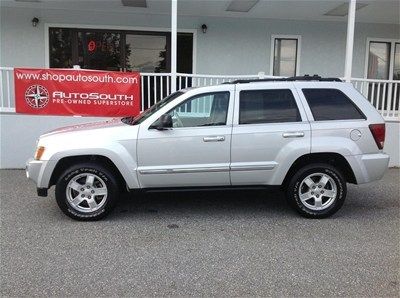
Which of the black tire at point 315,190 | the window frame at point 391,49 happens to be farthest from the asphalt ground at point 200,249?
the window frame at point 391,49

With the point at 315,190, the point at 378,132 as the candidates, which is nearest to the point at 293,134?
the point at 315,190

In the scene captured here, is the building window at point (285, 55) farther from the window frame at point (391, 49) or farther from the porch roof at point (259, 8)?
the window frame at point (391, 49)

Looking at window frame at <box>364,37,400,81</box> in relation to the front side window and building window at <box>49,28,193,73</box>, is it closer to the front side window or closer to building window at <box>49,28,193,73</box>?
building window at <box>49,28,193,73</box>

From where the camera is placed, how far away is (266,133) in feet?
17.8

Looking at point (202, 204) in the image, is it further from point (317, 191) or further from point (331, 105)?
point (331, 105)

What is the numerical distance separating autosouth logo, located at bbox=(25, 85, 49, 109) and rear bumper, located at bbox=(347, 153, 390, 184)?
5.92 metres

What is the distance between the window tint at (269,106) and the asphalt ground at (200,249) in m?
1.34

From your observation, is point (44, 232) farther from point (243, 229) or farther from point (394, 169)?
point (394, 169)

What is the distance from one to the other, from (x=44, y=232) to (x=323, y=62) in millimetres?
9565

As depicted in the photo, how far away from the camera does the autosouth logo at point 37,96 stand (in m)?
8.36

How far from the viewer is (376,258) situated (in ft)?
14.4

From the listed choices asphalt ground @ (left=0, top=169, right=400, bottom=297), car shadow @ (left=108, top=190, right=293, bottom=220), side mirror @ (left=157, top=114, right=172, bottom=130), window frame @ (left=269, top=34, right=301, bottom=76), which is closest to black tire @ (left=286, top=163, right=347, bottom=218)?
asphalt ground @ (left=0, top=169, right=400, bottom=297)

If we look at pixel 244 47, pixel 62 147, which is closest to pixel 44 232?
pixel 62 147

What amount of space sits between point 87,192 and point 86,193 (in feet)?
0.06
